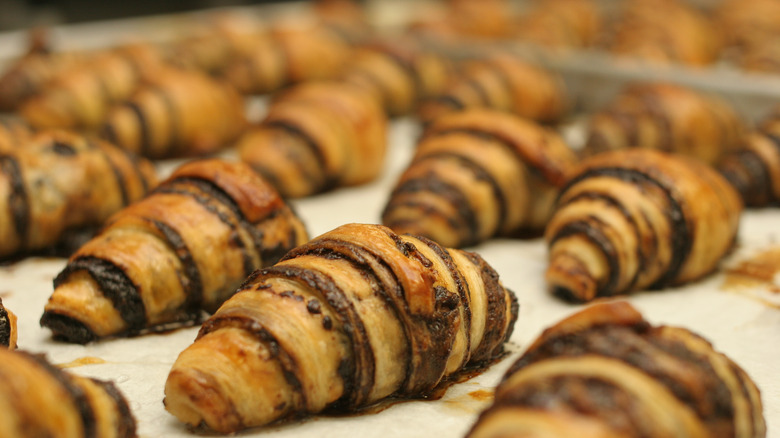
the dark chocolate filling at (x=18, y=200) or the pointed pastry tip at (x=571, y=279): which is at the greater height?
the dark chocolate filling at (x=18, y=200)

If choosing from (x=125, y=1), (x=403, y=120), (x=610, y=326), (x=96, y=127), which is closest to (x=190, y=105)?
(x=96, y=127)

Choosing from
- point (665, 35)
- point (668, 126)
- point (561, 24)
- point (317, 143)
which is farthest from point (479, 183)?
point (561, 24)

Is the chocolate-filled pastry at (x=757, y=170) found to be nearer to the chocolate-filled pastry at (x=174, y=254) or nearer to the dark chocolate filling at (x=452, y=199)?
the dark chocolate filling at (x=452, y=199)

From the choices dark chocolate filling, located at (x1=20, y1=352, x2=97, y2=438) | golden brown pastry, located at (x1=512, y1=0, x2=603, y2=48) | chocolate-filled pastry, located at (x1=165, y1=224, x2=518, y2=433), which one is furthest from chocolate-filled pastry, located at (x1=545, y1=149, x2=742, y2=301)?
golden brown pastry, located at (x1=512, y1=0, x2=603, y2=48)

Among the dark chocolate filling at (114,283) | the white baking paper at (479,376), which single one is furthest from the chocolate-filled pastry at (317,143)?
the dark chocolate filling at (114,283)

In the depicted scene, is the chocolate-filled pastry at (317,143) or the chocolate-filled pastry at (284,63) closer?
the chocolate-filled pastry at (317,143)

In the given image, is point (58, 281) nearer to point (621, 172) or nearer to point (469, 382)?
point (469, 382)

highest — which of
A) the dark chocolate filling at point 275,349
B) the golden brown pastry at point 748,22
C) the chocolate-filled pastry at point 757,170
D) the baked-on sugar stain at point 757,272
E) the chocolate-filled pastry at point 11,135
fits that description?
the golden brown pastry at point 748,22

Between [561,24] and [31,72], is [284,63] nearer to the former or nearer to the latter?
[31,72]
